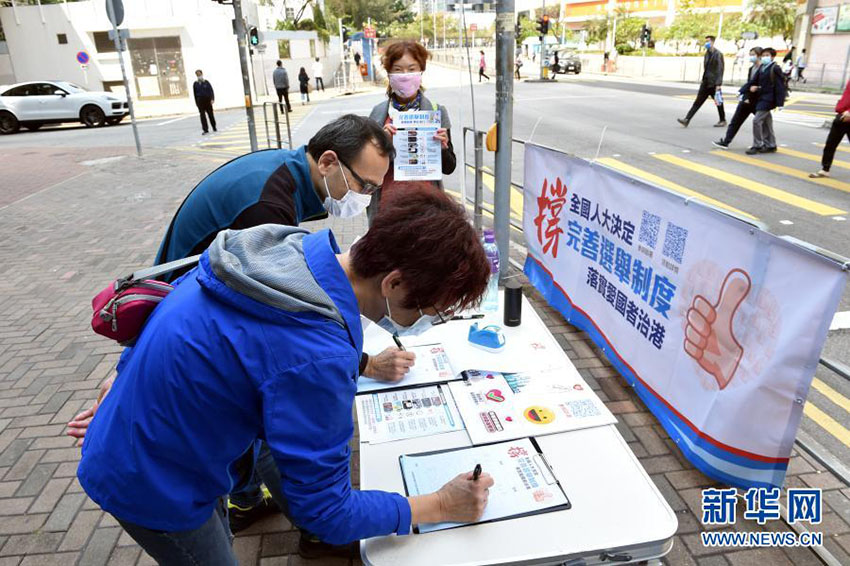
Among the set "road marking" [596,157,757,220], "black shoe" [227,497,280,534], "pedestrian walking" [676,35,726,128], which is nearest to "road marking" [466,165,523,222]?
"road marking" [596,157,757,220]

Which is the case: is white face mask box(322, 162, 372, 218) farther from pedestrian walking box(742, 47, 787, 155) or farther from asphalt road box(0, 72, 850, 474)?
Answer: pedestrian walking box(742, 47, 787, 155)

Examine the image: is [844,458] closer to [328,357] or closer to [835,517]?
[835,517]

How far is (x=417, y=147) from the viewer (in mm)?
3996

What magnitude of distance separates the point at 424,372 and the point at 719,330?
1.32 meters

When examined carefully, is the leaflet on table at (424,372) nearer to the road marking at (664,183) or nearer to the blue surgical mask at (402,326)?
the blue surgical mask at (402,326)

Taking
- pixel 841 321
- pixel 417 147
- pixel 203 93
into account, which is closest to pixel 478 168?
pixel 417 147

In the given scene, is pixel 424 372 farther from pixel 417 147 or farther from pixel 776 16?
pixel 776 16

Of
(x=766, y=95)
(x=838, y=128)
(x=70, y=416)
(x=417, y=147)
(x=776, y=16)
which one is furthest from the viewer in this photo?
(x=776, y=16)

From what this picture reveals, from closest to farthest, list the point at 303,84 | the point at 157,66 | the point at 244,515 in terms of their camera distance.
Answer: the point at 244,515 < the point at 303,84 < the point at 157,66

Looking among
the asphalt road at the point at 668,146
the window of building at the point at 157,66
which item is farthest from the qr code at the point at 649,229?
the window of building at the point at 157,66

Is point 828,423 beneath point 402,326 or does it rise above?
beneath

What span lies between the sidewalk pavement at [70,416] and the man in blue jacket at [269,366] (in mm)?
897

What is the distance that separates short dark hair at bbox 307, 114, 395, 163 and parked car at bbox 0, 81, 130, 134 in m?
21.1

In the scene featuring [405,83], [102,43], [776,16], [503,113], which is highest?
[776,16]
